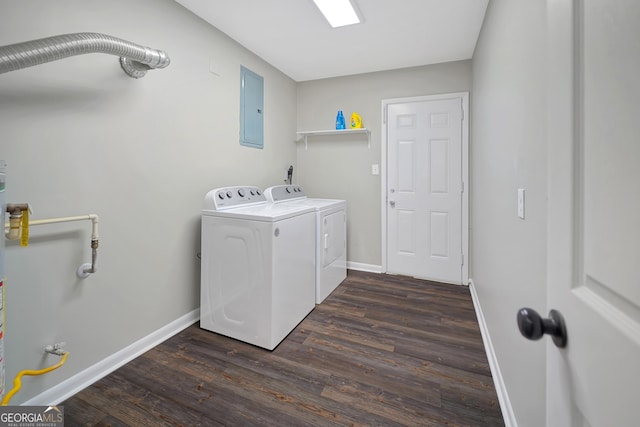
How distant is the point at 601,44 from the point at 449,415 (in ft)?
4.94

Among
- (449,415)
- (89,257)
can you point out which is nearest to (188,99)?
(89,257)

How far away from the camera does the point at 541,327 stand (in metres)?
0.49

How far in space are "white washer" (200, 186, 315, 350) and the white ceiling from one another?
1.36 m

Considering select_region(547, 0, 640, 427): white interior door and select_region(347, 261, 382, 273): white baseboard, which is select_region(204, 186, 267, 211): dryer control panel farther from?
select_region(547, 0, 640, 427): white interior door

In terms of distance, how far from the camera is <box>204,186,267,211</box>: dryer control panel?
6.61 feet

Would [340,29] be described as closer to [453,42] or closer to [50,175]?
[453,42]

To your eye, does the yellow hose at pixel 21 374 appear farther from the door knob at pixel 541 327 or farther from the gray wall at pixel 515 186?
the gray wall at pixel 515 186

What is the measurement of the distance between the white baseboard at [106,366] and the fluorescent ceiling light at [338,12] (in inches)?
98.2

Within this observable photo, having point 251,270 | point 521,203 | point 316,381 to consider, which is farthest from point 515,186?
point 251,270

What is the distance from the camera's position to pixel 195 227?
2135 mm

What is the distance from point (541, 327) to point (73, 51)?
74.4 inches

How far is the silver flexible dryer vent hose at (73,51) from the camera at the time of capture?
3.46 feet

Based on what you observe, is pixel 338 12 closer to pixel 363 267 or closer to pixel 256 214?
pixel 256 214

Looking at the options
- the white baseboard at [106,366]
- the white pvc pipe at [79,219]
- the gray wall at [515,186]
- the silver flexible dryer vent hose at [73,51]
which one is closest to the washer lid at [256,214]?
the white pvc pipe at [79,219]
